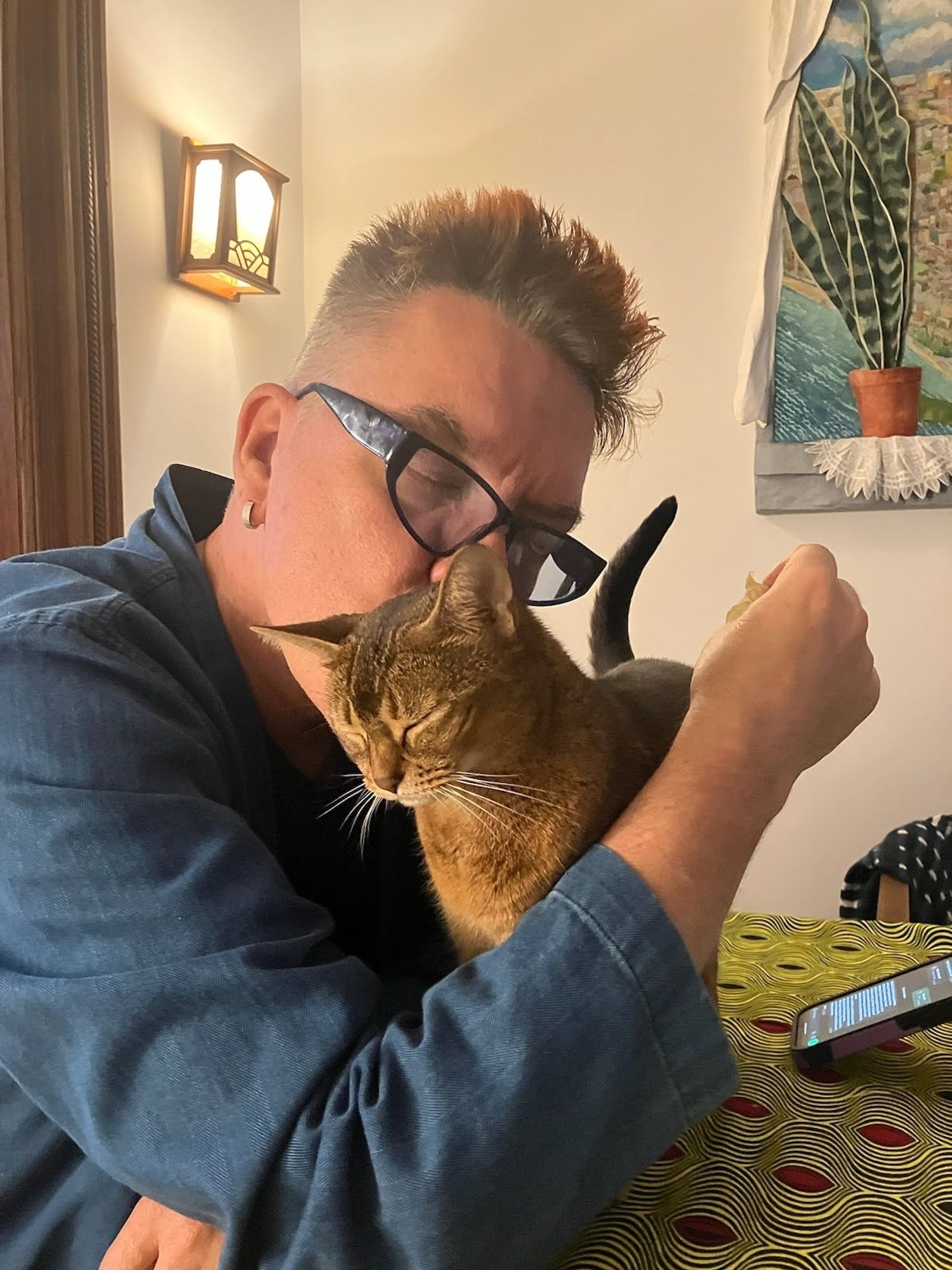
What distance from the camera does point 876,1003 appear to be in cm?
76

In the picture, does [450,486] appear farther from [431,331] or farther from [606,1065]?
[606,1065]

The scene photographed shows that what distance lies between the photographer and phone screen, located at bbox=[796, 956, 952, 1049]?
0.73m

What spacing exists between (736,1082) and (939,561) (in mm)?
1733

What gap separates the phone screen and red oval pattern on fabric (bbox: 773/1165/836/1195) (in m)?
0.14

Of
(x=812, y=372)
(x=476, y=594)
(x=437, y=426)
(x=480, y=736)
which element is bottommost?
(x=480, y=736)

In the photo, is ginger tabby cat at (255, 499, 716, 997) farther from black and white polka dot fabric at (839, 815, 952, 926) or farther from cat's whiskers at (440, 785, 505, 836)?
black and white polka dot fabric at (839, 815, 952, 926)

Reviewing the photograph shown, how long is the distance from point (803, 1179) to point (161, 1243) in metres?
0.40

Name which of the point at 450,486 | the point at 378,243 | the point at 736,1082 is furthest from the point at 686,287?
the point at 736,1082

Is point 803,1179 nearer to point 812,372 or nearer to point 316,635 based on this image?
point 316,635

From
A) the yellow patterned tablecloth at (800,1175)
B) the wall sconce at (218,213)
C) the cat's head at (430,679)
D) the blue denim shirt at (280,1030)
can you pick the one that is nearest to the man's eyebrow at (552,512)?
the cat's head at (430,679)

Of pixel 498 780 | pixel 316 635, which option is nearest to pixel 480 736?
pixel 498 780

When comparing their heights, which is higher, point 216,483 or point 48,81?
point 48,81

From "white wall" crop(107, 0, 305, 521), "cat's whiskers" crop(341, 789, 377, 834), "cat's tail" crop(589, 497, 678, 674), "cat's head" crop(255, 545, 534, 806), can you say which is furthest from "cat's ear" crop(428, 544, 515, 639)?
"white wall" crop(107, 0, 305, 521)

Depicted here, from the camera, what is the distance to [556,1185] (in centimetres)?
45
